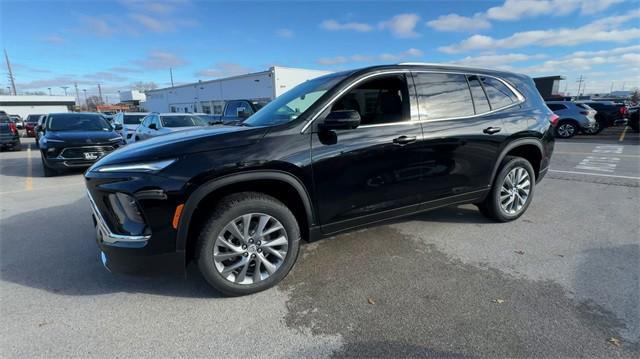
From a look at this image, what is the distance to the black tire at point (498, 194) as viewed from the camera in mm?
4094

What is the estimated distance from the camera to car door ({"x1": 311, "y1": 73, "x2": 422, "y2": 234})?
2898 millimetres

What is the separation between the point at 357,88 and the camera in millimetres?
3180

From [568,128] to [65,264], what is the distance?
62.1 ft

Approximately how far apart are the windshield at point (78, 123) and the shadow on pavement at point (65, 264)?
4.81 metres

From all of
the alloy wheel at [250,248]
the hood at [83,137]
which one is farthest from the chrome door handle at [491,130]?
the hood at [83,137]

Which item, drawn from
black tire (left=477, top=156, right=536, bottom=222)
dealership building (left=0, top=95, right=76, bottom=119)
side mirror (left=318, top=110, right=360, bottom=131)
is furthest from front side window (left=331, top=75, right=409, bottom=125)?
dealership building (left=0, top=95, right=76, bottom=119)

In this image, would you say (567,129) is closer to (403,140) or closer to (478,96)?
(478,96)

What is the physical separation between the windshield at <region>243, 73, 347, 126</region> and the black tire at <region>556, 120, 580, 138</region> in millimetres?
16334

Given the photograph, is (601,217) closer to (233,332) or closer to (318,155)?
(318,155)

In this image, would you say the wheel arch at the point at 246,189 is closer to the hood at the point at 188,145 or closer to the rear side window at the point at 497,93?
the hood at the point at 188,145

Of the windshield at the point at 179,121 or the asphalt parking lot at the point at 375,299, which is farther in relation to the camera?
the windshield at the point at 179,121

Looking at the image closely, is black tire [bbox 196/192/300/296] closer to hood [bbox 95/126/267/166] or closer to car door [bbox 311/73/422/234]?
car door [bbox 311/73/422/234]

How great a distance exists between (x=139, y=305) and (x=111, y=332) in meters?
0.32

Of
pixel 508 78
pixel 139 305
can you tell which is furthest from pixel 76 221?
pixel 508 78
